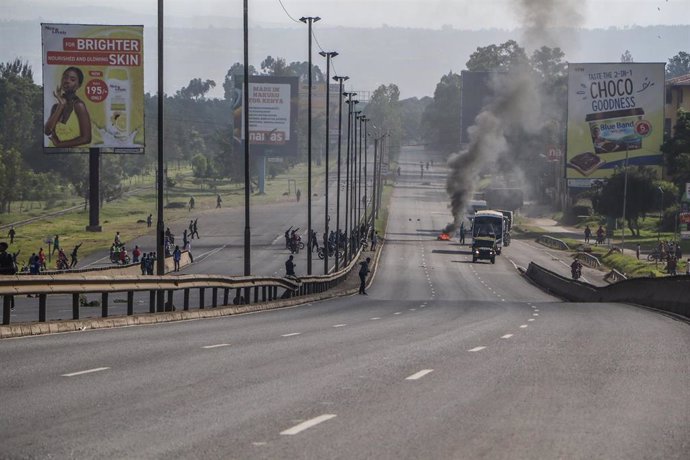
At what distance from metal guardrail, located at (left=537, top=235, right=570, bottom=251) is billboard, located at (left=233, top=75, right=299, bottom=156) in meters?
48.2

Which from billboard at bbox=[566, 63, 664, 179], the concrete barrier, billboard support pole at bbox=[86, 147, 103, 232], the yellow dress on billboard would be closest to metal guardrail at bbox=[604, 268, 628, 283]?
the concrete barrier

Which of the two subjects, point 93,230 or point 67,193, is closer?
point 93,230

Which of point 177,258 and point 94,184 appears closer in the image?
point 177,258

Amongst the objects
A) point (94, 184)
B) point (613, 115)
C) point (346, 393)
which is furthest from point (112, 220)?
point (346, 393)

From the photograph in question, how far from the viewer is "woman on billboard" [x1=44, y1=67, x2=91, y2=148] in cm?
8525

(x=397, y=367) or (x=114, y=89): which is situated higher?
(x=114, y=89)

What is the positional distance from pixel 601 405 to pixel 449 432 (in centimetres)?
262

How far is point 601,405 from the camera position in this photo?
12.8 meters

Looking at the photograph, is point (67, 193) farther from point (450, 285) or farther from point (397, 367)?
point (397, 367)

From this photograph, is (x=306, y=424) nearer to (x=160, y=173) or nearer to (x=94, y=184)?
(x=160, y=173)

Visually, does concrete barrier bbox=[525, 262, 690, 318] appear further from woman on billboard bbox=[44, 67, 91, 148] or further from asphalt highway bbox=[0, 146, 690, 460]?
woman on billboard bbox=[44, 67, 91, 148]

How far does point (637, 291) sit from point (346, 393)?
3293 centimetres

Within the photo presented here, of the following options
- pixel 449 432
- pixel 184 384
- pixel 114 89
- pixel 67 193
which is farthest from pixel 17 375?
pixel 67 193

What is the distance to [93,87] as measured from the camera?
84438mm
